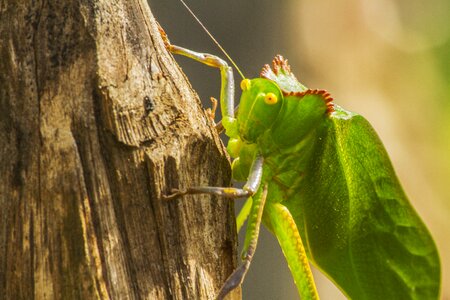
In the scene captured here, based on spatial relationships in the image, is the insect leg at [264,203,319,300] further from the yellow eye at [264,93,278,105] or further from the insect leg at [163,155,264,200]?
the yellow eye at [264,93,278,105]

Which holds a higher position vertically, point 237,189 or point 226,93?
point 226,93

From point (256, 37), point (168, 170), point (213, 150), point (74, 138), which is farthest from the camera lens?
point (256, 37)

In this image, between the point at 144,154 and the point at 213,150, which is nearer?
the point at 144,154

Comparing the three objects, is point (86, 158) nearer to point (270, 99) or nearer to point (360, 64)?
point (270, 99)

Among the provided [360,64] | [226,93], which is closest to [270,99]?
[226,93]

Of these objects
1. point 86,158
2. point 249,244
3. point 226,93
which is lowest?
point 249,244

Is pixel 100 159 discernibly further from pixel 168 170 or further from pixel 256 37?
pixel 256 37

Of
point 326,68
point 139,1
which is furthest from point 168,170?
point 326,68
